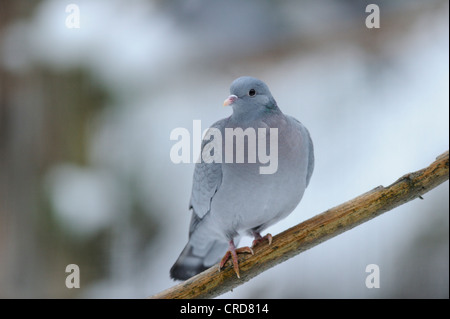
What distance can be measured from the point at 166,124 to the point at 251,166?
401 millimetres

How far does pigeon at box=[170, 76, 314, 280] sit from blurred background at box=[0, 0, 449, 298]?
0.25m

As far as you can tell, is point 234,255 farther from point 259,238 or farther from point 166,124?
point 166,124

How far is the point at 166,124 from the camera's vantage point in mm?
1275

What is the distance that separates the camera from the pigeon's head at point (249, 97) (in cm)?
94

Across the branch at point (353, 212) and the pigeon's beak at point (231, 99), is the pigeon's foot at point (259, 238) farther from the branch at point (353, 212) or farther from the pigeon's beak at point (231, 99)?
the pigeon's beak at point (231, 99)

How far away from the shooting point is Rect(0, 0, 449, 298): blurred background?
4.17ft

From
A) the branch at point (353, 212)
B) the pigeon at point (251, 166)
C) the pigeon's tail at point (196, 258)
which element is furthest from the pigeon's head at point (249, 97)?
the pigeon's tail at point (196, 258)

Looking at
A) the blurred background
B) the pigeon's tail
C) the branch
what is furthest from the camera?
the blurred background

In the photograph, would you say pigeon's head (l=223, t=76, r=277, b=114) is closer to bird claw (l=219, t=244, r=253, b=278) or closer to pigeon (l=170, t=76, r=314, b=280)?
pigeon (l=170, t=76, r=314, b=280)

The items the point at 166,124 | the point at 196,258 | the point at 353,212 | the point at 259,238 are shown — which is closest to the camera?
the point at 353,212

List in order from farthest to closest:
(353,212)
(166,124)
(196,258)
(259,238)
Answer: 1. (166,124)
2. (196,258)
3. (259,238)
4. (353,212)

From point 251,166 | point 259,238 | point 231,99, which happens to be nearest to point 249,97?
Answer: point 231,99

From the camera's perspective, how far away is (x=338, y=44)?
1.37m

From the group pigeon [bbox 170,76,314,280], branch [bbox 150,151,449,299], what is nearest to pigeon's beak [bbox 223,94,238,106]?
pigeon [bbox 170,76,314,280]
